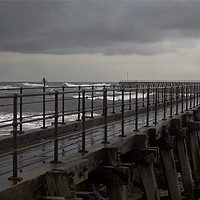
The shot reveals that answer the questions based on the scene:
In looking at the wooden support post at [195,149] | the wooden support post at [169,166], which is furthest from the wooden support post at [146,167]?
the wooden support post at [195,149]

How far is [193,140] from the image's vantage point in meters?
13.3

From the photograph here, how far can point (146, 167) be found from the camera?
27.6ft

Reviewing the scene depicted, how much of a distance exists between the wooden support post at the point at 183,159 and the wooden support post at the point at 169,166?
1.31 metres

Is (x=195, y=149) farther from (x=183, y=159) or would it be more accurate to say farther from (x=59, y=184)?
(x=59, y=184)

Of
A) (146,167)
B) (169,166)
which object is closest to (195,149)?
(169,166)

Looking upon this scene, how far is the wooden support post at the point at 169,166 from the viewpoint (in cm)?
1015

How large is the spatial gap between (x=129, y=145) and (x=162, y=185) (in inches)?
205

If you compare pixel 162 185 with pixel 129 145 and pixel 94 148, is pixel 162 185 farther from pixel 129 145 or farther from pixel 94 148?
pixel 94 148

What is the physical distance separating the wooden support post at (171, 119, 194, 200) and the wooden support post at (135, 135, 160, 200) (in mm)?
3448

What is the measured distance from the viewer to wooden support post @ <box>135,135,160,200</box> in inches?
320

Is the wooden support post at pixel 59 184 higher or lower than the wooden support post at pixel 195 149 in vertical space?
higher

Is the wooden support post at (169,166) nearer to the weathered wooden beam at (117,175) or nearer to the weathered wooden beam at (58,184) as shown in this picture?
the weathered wooden beam at (117,175)

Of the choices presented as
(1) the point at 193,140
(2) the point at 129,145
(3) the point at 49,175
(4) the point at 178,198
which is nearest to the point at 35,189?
(3) the point at 49,175

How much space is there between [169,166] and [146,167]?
84.4 inches
